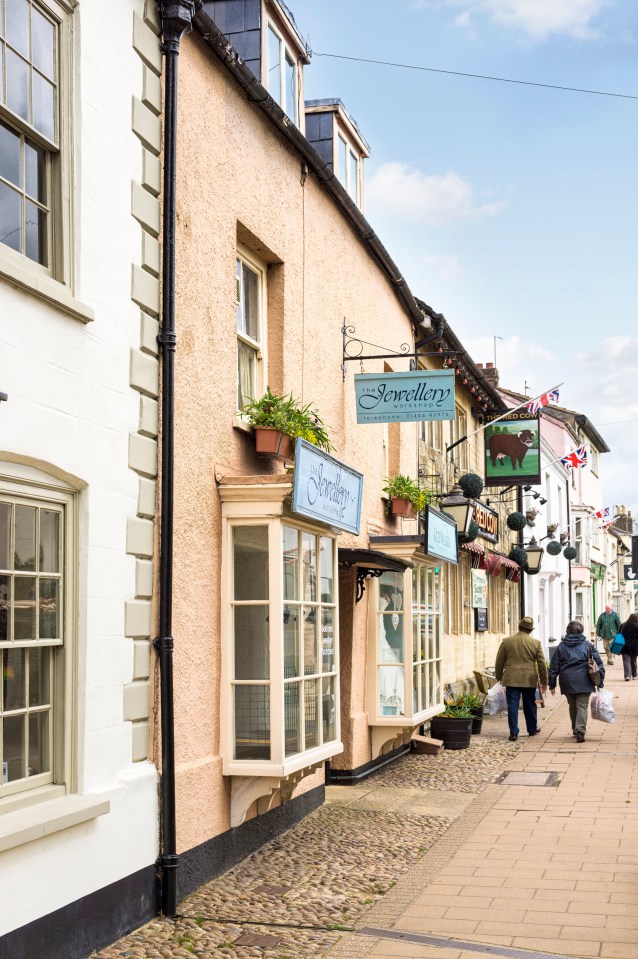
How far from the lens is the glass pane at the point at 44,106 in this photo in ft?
20.0

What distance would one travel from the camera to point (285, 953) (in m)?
6.25

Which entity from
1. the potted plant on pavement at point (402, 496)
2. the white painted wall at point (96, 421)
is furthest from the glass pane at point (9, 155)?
the potted plant on pavement at point (402, 496)

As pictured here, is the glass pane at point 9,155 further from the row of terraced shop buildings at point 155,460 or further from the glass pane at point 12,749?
the glass pane at point 12,749

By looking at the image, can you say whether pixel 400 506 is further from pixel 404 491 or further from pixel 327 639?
pixel 327 639

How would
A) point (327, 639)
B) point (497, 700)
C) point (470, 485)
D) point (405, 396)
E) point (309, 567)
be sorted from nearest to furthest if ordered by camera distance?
point (309, 567) < point (327, 639) < point (405, 396) < point (497, 700) < point (470, 485)

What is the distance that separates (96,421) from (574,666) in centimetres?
1102

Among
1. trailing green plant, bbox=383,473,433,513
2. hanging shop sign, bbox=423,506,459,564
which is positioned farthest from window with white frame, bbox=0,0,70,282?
trailing green plant, bbox=383,473,433,513

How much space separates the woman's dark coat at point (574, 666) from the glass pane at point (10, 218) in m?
11.7

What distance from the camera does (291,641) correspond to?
8.68m

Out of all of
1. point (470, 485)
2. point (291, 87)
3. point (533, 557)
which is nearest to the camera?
point (291, 87)

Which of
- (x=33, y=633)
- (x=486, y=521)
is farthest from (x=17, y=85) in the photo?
(x=486, y=521)

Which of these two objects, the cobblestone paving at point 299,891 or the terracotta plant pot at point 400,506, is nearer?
the cobblestone paving at point 299,891

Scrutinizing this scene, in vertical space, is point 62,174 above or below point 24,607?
above

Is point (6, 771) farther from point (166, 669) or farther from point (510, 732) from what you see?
point (510, 732)
